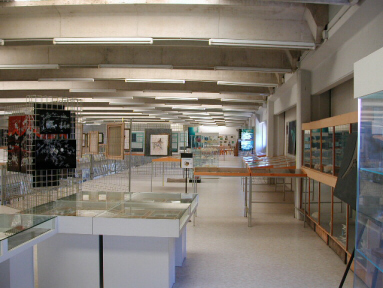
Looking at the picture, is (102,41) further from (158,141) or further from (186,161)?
(158,141)

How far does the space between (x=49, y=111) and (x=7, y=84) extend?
842 centimetres

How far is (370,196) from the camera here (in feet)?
8.70

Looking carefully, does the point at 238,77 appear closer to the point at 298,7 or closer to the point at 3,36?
the point at 298,7

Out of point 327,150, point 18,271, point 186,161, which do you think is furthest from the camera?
point 186,161

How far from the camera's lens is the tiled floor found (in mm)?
4125

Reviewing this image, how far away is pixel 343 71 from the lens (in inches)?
210

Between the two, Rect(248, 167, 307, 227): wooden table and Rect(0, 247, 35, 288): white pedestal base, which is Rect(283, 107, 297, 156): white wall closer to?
Rect(248, 167, 307, 227): wooden table

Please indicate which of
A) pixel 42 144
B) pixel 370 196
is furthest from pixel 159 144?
pixel 370 196

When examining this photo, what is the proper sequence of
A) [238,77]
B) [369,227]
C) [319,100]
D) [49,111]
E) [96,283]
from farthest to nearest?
[238,77], [319,100], [49,111], [96,283], [369,227]

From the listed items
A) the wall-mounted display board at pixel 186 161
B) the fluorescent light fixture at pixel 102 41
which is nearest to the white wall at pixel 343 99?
the wall-mounted display board at pixel 186 161

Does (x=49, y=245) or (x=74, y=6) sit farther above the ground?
(x=74, y=6)

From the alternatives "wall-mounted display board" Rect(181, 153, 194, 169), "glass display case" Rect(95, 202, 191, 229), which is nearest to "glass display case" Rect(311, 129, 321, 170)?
"glass display case" Rect(95, 202, 191, 229)

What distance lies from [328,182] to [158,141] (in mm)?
6655

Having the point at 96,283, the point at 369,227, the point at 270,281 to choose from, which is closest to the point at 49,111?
the point at 96,283
